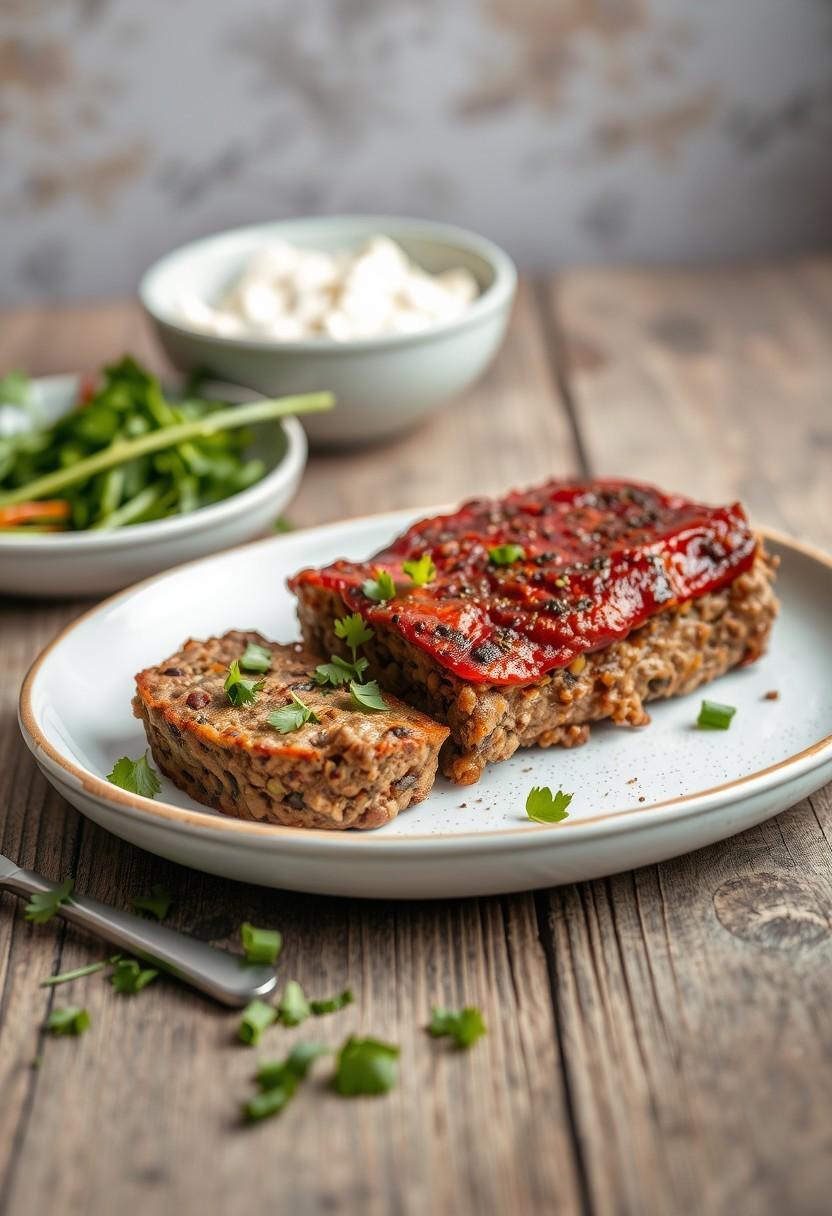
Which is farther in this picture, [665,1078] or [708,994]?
[708,994]

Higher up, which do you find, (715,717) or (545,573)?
(545,573)

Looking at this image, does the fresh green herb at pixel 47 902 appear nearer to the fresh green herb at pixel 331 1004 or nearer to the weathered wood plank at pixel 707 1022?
the fresh green herb at pixel 331 1004

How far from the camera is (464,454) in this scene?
5.84 meters

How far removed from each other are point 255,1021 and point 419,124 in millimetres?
6439

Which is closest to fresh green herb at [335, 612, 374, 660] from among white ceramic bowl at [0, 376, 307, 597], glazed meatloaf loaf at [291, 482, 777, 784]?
glazed meatloaf loaf at [291, 482, 777, 784]

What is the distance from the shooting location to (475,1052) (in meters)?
2.62

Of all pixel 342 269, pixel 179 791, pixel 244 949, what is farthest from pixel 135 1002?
pixel 342 269

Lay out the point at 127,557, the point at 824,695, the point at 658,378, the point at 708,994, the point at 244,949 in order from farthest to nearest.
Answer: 1. the point at 658,378
2. the point at 127,557
3. the point at 824,695
4. the point at 244,949
5. the point at 708,994

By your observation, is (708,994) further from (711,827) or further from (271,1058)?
(271,1058)

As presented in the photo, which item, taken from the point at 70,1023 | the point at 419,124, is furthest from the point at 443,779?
the point at 419,124

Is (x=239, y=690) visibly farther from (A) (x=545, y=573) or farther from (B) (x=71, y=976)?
(A) (x=545, y=573)

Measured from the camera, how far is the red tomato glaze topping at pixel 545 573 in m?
3.28

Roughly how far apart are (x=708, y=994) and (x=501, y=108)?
6371mm

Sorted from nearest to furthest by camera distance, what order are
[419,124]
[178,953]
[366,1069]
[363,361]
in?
[366,1069] → [178,953] → [363,361] → [419,124]
